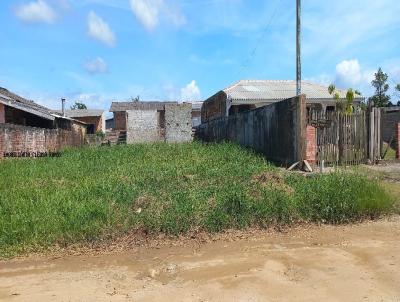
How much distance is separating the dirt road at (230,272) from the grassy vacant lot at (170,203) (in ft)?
1.66

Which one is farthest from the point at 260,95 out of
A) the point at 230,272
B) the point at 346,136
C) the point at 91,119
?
the point at 91,119

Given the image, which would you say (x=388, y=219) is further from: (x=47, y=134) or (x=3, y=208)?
(x=47, y=134)

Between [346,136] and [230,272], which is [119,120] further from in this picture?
[230,272]

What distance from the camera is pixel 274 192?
775cm

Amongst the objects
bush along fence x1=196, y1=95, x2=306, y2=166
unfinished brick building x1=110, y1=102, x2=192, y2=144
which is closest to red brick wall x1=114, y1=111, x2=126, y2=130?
unfinished brick building x1=110, y1=102, x2=192, y2=144

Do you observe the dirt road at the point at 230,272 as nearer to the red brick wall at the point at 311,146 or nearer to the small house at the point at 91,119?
the red brick wall at the point at 311,146

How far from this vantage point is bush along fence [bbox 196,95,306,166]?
37.6 ft

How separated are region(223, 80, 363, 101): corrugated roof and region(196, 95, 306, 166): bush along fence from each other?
8.80 m

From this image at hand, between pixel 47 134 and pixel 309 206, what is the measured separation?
14.1 meters

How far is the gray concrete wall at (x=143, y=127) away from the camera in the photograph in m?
25.7

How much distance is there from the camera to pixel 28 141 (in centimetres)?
1708

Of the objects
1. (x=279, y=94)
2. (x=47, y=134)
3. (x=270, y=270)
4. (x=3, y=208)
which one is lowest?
(x=270, y=270)

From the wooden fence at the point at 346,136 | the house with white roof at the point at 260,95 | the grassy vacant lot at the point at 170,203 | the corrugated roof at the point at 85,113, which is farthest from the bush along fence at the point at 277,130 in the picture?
the corrugated roof at the point at 85,113

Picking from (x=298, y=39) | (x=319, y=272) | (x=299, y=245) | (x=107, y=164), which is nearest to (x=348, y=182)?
(x=299, y=245)
